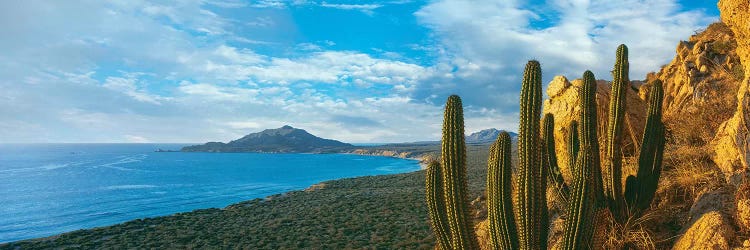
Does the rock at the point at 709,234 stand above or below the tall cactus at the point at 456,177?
below

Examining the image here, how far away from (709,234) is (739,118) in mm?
1974

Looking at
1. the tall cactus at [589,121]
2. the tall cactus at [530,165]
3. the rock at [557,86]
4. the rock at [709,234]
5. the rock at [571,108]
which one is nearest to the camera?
the rock at [709,234]

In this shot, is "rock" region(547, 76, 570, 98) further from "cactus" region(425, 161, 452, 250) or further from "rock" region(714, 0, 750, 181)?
"cactus" region(425, 161, 452, 250)

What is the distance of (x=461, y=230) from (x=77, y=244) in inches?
1000

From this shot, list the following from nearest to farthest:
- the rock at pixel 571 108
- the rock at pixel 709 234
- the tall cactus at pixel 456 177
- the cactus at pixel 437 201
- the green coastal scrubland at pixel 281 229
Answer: the rock at pixel 709 234 < the tall cactus at pixel 456 177 < the cactus at pixel 437 201 < the rock at pixel 571 108 < the green coastal scrubland at pixel 281 229

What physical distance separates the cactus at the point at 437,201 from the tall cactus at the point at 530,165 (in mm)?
1135

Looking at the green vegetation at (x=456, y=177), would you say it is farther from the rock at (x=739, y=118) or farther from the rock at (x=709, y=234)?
the rock at (x=739, y=118)

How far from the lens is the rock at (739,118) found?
20.3 ft

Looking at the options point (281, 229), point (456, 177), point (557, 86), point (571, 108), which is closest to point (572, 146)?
point (456, 177)

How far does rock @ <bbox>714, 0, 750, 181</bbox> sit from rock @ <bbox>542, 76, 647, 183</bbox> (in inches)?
153

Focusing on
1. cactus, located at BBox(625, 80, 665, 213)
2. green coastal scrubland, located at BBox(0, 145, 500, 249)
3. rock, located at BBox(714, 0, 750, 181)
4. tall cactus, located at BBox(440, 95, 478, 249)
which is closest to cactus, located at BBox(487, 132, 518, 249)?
tall cactus, located at BBox(440, 95, 478, 249)

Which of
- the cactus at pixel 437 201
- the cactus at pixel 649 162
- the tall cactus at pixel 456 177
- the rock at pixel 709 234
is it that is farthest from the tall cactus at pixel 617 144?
the cactus at pixel 437 201

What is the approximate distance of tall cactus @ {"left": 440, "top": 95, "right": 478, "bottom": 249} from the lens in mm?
6496

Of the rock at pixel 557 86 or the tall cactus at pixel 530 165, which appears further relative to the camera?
the rock at pixel 557 86
